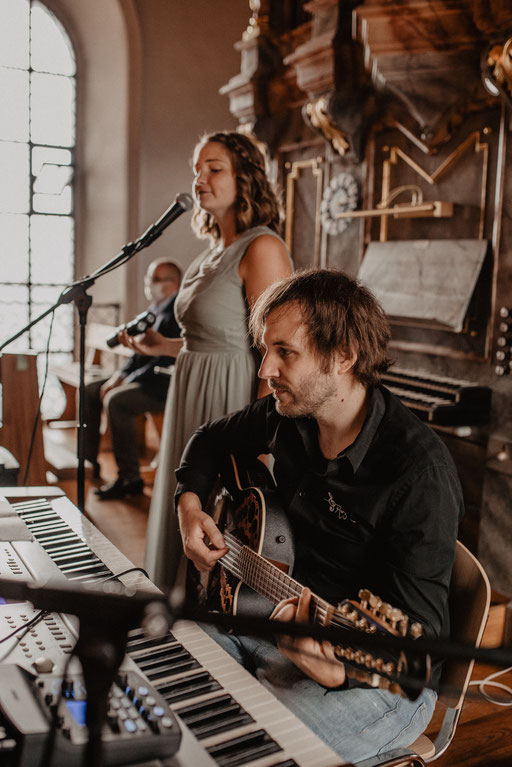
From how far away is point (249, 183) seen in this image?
2.51 metres

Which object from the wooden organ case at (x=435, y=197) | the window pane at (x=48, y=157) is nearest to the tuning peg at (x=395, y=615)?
the wooden organ case at (x=435, y=197)

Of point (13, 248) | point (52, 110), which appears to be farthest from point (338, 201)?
point (52, 110)

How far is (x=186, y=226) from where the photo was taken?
7.27 metres

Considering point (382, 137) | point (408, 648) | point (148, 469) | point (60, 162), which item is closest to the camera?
point (408, 648)

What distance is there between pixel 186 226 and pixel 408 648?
22.6ft

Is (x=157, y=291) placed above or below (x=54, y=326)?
above

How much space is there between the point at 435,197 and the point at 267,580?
9.32 ft

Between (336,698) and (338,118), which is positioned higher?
(338,118)

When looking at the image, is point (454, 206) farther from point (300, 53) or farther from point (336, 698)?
point (336, 698)

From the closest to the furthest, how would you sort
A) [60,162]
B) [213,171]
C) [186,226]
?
[213,171], [186,226], [60,162]

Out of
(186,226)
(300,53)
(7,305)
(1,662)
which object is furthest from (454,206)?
(7,305)

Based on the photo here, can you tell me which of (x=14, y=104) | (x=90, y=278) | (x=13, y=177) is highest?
(x=14, y=104)

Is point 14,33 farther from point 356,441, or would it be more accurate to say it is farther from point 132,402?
point 356,441

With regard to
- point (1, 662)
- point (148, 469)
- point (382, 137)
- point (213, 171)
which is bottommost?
point (148, 469)
